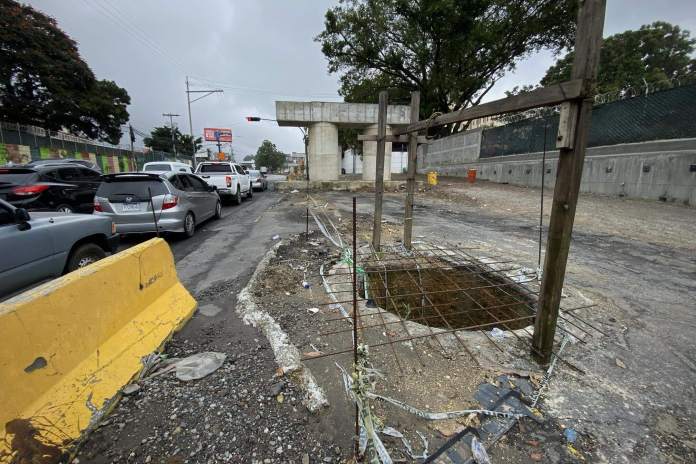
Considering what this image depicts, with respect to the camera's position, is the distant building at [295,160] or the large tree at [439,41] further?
the distant building at [295,160]

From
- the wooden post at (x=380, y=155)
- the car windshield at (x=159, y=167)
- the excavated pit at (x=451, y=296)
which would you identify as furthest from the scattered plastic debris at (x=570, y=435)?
the car windshield at (x=159, y=167)

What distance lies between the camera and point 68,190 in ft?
25.6

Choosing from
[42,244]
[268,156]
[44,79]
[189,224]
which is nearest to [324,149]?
[189,224]

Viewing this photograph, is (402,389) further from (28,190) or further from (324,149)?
(324,149)

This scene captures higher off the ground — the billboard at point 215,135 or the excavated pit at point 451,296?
the billboard at point 215,135

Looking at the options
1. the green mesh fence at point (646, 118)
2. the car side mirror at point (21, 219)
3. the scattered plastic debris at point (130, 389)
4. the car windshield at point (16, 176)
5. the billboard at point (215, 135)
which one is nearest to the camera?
the scattered plastic debris at point (130, 389)

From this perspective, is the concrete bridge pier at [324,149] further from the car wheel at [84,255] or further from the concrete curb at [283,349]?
the concrete curb at [283,349]

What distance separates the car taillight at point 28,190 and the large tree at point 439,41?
20556mm

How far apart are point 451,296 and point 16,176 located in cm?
1007

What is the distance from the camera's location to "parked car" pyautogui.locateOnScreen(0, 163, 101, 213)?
682 centimetres

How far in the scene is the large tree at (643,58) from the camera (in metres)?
27.6

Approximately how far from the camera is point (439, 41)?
810 inches

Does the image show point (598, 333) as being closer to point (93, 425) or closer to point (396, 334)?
point (396, 334)

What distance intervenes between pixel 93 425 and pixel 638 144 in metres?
16.2
